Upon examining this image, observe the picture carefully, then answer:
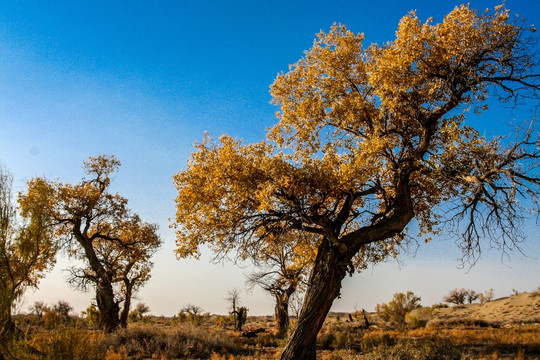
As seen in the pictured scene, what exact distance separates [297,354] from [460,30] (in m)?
10.4

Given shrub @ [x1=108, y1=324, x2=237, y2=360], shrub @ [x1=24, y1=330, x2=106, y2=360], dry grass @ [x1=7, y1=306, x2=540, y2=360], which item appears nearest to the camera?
shrub @ [x1=24, y1=330, x2=106, y2=360]

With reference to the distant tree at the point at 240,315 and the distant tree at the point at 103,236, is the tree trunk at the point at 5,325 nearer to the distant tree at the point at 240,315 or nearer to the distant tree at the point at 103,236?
the distant tree at the point at 103,236

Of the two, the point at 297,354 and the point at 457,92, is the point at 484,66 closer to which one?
the point at 457,92

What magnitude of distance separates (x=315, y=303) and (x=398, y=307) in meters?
24.9

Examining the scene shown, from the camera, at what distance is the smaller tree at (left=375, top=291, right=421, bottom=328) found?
30547 millimetres

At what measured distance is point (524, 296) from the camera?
112ft

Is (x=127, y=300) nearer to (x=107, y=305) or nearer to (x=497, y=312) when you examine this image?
(x=107, y=305)

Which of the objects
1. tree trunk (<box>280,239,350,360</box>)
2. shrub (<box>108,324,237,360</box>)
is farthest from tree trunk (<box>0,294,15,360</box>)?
tree trunk (<box>280,239,350,360</box>)

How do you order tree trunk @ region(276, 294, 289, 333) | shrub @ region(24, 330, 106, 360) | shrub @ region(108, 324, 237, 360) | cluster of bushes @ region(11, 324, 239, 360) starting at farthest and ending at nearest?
tree trunk @ region(276, 294, 289, 333) < shrub @ region(108, 324, 237, 360) < cluster of bushes @ region(11, 324, 239, 360) < shrub @ region(24, 330, 106, 360)

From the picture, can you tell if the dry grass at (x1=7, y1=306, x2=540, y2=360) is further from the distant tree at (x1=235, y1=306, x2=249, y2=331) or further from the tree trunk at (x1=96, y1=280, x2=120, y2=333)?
the distant tree at (x1=235, y1=306, x2=249, y2=331)

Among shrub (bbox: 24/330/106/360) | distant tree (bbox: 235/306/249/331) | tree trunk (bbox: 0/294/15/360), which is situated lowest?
distant tree (bbox: 235/306/249/331)

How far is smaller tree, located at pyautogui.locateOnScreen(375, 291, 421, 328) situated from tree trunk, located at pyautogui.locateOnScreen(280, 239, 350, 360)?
76.1 ft

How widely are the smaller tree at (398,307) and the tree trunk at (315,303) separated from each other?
2320 cm

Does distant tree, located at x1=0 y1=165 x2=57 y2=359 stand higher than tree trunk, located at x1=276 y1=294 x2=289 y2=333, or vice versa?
distant tree, located at x1=0 y1=165 x2=57 y2=359
